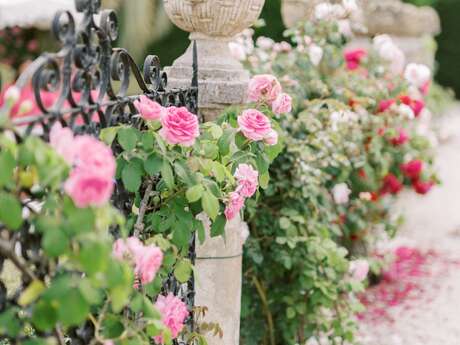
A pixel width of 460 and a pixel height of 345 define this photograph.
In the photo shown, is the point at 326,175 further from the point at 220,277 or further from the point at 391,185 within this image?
the point at 391,185

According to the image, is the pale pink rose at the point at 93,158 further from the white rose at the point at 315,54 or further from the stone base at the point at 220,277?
the white rose at the point at 315,54

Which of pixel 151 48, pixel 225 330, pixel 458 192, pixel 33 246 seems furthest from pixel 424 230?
pixel 151 48

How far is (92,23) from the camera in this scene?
1731mm

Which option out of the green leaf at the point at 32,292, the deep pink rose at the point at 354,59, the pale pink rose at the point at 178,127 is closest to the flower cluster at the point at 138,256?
the green leaf at the point at 32,292

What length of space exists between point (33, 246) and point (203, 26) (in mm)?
1449

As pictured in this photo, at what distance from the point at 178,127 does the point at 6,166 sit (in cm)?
69

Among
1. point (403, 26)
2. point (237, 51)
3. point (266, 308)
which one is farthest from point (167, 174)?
point (403, 26)

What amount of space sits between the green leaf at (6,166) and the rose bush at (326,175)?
1.42 meters

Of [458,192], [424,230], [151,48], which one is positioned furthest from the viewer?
[151,48]

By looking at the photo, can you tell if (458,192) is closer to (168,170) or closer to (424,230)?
(424,230)

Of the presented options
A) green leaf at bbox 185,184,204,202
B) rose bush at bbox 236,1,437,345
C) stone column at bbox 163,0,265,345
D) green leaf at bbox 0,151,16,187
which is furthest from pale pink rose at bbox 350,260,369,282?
green leaf at bbox 0,151,16,187

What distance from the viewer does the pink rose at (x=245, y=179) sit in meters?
2.25

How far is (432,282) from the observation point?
17.5 ft

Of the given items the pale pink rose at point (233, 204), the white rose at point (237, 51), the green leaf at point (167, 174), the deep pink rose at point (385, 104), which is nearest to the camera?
the green leaf at point (167, 174)
